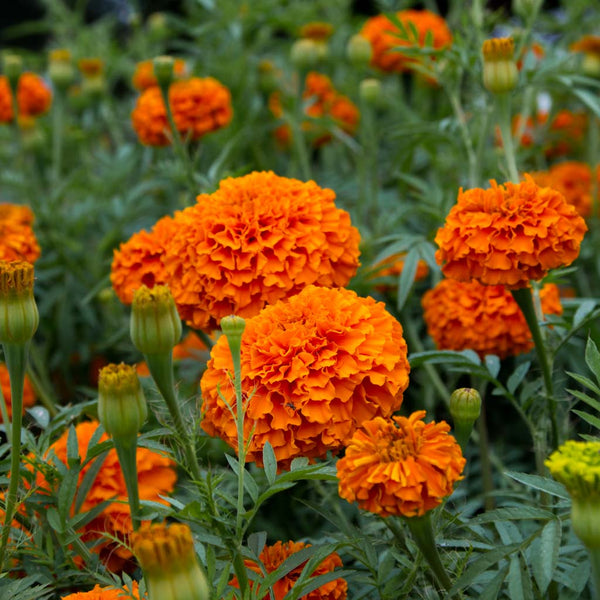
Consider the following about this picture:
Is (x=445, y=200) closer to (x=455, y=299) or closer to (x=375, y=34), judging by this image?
(x=455, y=299)

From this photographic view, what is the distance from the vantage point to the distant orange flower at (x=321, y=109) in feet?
6.41

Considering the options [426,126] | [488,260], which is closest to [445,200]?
[426,126]

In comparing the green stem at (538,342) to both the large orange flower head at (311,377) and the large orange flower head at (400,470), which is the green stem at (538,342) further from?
the large orange flower head at (400,470)

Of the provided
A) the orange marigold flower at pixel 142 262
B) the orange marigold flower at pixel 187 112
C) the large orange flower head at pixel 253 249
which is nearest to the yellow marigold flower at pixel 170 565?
the large orange flower head at pixel 253 249

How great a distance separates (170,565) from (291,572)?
278 millimetres

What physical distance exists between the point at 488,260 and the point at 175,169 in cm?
70

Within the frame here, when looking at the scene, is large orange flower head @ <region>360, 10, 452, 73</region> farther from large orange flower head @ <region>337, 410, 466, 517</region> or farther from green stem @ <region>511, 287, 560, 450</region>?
large orange flower head @ <region>337, 410, 466, 517</region>

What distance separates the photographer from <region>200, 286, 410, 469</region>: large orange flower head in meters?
0.77

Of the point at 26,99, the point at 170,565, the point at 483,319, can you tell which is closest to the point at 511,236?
the point at 483,319

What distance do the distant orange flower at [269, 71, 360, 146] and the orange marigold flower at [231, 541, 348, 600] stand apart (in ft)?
4.08

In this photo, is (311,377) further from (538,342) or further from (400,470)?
(538,342)

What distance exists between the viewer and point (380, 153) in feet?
6.82

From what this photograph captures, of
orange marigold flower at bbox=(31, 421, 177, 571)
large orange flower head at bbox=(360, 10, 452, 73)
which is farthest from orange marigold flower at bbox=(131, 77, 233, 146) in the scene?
orange marigold flower at bbox=(31, 421, 177, 571)

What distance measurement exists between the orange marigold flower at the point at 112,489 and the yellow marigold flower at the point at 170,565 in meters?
0.30
